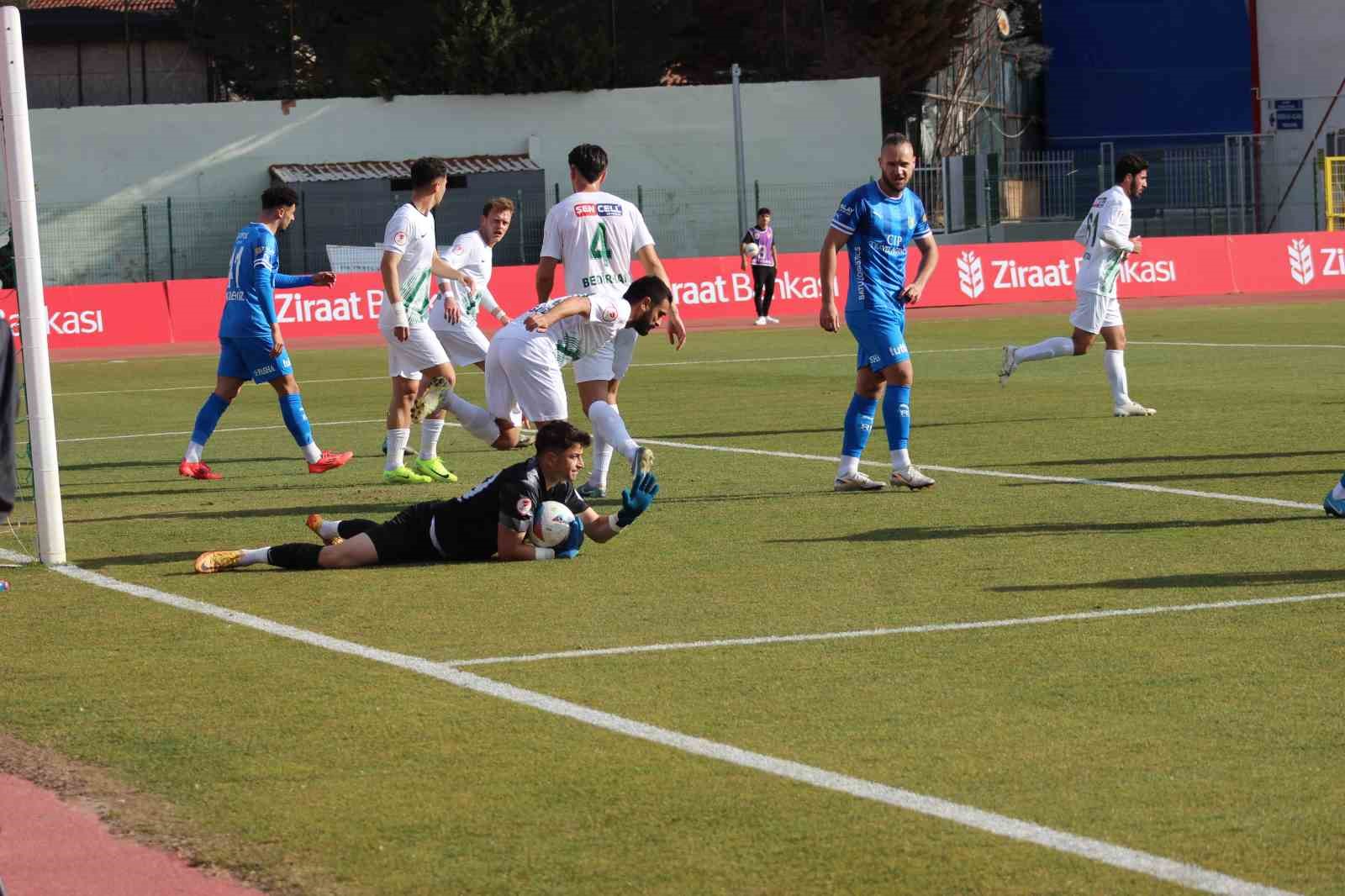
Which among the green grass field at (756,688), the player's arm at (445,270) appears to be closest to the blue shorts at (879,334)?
the green grass field at (756,688)

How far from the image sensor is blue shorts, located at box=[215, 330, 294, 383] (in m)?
14.0

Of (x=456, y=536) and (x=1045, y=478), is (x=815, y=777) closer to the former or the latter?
Answer: (x=456, y=536)

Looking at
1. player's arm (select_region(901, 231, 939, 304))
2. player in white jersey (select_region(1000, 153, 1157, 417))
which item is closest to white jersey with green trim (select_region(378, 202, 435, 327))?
player's arm (select_region(901, 231, 939, 304))

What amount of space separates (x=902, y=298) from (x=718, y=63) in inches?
1714

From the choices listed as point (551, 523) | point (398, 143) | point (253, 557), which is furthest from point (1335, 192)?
point (253, 557)

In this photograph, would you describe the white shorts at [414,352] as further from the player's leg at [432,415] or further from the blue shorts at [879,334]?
the blue shorts at [879,334]

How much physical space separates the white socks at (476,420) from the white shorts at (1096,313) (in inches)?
245

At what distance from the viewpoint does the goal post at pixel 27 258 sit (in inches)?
379

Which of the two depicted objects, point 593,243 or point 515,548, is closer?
point 515,548

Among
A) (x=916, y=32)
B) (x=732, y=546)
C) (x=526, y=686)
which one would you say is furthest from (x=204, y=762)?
(x=916, y=32)

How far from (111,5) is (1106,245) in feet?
135

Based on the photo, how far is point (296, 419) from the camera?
14.0m

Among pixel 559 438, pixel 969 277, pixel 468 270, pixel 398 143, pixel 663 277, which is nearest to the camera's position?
pixel 559 438

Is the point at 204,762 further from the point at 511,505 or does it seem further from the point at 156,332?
the point at 156,332
